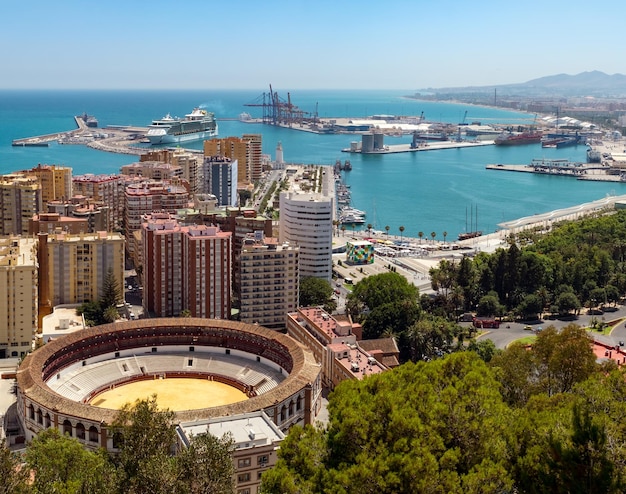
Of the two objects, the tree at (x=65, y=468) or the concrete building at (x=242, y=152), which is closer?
the tree at (x=65, y=468)

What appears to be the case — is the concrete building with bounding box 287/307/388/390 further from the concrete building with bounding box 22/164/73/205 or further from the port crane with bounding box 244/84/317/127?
the port crane with bounding box 244/84/317/127

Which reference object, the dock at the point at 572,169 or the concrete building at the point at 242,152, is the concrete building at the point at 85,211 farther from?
the dock at the point at 572,169

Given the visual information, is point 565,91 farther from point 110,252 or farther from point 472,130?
point 110,252

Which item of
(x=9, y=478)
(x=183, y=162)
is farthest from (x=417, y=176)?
(x=9, y=478)

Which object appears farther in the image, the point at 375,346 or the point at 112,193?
the point at 112,193

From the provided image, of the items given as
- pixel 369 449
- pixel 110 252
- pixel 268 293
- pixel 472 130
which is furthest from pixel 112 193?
pixel 472 130

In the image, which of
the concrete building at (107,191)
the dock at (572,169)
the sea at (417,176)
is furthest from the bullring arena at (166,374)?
the dock at (572,169)
